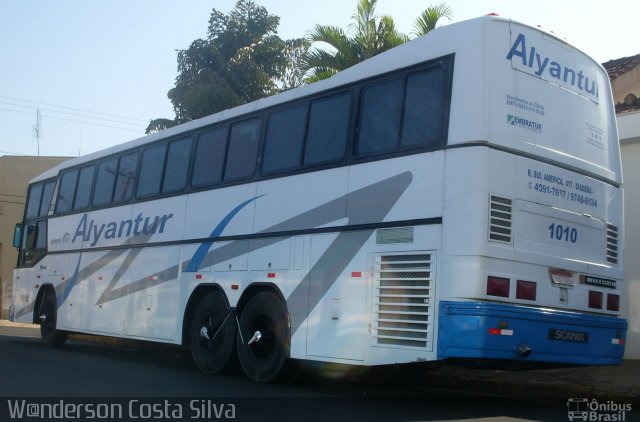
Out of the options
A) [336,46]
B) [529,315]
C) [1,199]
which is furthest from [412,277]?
[1,199]

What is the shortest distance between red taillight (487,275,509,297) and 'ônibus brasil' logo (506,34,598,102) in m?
2.35

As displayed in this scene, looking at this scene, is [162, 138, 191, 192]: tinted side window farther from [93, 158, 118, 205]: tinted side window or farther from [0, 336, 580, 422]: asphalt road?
[0, 336, 580, 422]: asphalt road

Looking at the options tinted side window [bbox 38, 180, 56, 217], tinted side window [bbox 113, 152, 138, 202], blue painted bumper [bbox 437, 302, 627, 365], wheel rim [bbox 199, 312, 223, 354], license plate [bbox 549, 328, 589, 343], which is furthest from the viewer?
tinted side window [bbox 38, 180, 56, 217]

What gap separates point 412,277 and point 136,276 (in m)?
7.00

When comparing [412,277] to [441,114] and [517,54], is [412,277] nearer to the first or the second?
[441,114]

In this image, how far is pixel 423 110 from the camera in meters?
8.91

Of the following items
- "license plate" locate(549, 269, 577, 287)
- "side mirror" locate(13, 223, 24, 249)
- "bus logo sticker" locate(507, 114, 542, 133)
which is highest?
"bus logo sticker" locate(507, 114, 542, 133)

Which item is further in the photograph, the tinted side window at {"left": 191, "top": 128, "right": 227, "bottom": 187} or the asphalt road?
the tinted side window at {"left": 191, "top": 128, "right": 227, "bottom": 187}

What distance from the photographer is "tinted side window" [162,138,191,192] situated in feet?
43.7

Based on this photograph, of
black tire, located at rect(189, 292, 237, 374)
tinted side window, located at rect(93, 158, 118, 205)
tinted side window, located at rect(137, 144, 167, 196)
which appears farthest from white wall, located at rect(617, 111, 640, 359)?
tinted side window, located at rect(93, 158, 118, 205)

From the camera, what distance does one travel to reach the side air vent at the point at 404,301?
8.42 meters

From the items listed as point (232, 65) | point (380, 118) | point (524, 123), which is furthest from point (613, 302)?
point (232, 65)

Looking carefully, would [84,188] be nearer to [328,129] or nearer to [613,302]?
[328,129]

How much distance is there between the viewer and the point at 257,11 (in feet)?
89.4
